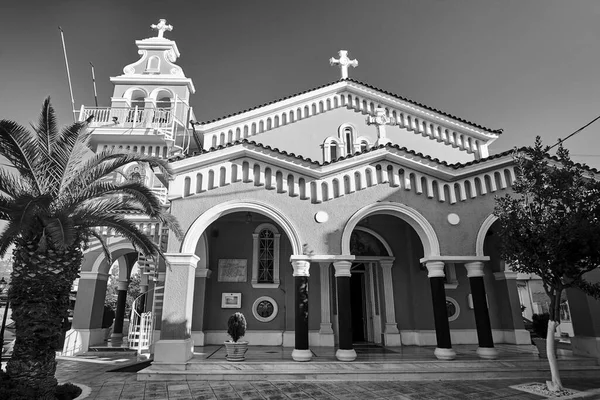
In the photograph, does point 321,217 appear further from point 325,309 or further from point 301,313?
point 325,309

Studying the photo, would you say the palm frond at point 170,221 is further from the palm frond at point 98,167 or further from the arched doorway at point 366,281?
the arched doorway at point 366,281

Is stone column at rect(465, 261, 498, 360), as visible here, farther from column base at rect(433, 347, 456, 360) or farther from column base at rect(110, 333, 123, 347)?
column base at rect(110, 333, 123, 347)

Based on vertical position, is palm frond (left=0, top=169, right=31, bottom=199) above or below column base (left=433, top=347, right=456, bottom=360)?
above

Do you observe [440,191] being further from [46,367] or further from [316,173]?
[46,367]

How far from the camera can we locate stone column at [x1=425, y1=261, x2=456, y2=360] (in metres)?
10.5

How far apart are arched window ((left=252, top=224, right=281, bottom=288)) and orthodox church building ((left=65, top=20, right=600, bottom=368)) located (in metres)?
0.06

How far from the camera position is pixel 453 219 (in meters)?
11.8

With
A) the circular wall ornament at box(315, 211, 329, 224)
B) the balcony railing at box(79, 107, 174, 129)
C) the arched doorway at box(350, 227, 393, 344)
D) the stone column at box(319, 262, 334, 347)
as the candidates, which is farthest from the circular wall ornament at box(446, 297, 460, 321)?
the balcony railing at box(79, 107, 174, 129)

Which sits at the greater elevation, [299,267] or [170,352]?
[299,267]

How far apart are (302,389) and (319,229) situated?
4.44 metres

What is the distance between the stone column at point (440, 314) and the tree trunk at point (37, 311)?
965 cm

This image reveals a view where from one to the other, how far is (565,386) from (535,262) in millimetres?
3346

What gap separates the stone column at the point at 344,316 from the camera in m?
10.2

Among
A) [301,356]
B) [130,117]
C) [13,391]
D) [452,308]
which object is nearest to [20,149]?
[13,391]
